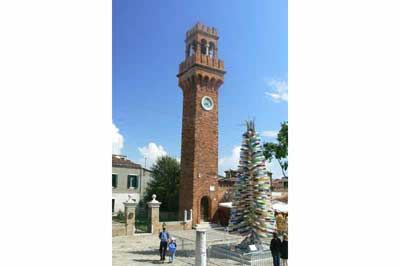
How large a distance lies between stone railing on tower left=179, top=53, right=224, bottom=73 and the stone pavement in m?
5.83

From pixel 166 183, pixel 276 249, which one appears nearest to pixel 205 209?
pixel 166 183

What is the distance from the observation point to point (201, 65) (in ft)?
37.9

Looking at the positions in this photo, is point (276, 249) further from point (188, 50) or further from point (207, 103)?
point (188, 50)

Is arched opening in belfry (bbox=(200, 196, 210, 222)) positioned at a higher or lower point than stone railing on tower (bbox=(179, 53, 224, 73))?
lower

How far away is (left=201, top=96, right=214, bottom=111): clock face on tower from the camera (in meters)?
11.7

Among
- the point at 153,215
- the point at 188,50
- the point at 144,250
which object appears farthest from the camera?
the point at 188,50

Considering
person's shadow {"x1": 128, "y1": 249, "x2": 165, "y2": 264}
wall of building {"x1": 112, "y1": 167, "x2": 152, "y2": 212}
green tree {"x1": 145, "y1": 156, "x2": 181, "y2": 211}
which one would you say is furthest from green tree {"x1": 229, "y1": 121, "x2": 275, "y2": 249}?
wall of building {"x1": 112, "y1": 167, "x2": 152, "y2": 212}

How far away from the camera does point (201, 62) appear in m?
11.6

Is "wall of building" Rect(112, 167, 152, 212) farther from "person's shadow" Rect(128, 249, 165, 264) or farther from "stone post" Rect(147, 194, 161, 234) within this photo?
"person's shadow" Rect(128, 249, 165, 264)

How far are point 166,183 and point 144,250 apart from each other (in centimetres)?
669

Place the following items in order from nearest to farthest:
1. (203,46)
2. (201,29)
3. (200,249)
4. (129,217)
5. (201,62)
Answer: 1. (200,249)
2. (129,217)
3. (201,29)
4. (201,62)
5. (203,46)
